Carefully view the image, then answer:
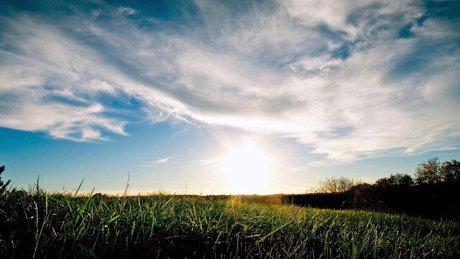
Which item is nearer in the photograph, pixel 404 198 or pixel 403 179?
pixel 404 198

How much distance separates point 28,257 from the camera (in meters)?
1.28

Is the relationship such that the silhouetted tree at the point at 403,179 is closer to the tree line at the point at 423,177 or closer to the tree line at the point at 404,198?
the tree line at the point at 423,177

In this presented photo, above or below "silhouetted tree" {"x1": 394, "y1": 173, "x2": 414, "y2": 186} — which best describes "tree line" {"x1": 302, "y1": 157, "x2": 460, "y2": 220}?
below

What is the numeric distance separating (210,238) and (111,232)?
0.79m

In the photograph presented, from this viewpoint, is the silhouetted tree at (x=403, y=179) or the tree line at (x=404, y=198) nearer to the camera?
the tree line at (x=404, y=198)

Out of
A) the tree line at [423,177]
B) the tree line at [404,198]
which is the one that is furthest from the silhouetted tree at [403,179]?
the tree line at [404,198]

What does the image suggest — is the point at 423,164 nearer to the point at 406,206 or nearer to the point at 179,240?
the point at 406,206

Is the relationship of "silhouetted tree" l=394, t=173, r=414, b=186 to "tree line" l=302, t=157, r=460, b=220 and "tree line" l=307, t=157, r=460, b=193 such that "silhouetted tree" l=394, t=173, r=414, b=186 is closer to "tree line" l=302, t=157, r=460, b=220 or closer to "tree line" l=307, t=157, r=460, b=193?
"tree line" l=307, t=157, r=460, b=193

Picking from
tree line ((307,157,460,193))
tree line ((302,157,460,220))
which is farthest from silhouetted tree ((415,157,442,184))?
tree line ((302,157,460,220))

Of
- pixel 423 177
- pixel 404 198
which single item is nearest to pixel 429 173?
pixel 423 177

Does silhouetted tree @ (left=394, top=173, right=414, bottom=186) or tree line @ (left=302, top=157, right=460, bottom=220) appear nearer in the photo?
tree line @ (left=302, top=157, right=460, bottom=220)

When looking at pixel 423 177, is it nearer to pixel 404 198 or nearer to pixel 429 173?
pixel 429 173

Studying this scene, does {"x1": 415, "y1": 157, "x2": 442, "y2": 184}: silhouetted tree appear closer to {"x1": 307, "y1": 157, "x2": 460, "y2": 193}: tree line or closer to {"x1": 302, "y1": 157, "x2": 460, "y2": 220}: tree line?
{"x1": 307, "y1": 157, "x2": 460, "y2": 193}: tree line

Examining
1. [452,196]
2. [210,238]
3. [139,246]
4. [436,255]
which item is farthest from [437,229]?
[452,196]
